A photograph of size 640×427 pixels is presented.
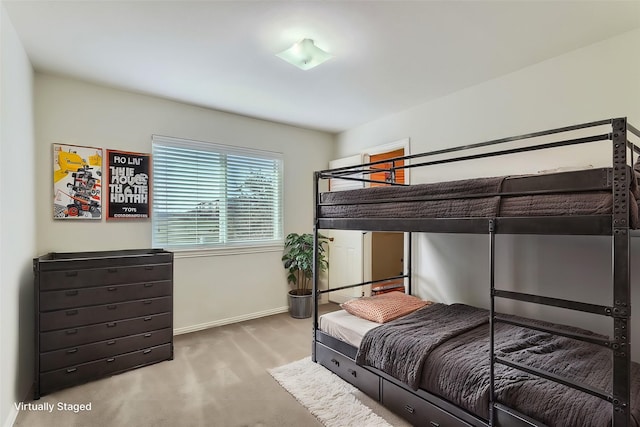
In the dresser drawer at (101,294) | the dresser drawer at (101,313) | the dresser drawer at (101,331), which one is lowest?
the dresser drawer at (101,331)

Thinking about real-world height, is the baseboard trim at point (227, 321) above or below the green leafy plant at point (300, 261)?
below

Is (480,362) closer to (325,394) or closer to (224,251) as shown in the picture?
(325,394)

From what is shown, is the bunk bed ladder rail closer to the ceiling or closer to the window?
the ceiling

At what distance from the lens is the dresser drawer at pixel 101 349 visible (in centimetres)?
231

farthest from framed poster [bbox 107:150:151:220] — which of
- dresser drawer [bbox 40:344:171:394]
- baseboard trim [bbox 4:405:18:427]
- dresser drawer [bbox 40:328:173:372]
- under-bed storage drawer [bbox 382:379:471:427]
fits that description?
under-bed storage drawer [bbox 382:379:471:427]

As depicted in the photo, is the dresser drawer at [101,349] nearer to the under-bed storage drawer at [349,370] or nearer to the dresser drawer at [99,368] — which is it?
the dresser drawer at [99,368]

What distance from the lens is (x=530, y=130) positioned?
2662 millimetres

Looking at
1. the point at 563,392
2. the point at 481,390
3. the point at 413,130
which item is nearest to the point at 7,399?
the point at 481,390

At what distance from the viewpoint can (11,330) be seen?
2.05 meters

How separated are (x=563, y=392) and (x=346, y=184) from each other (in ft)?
10.6

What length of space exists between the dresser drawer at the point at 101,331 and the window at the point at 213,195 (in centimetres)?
87

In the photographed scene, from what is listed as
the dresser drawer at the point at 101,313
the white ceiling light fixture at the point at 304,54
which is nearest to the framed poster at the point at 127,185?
the dresser drawer at the point at 101,313

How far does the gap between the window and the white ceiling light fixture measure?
5.56ft

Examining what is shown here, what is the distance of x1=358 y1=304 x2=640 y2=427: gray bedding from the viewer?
144cm
